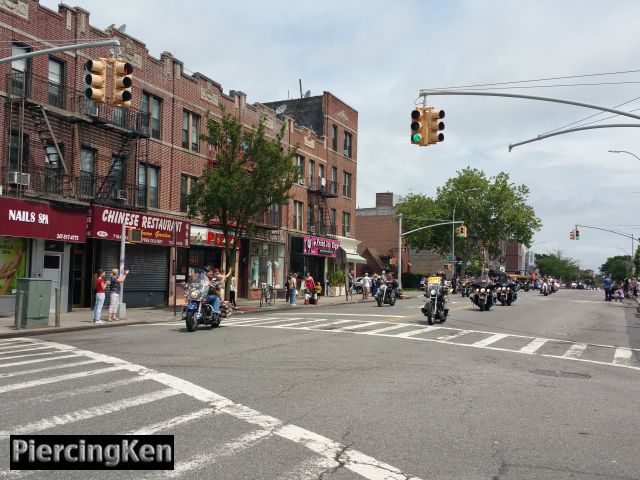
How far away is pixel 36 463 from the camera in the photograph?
531cm

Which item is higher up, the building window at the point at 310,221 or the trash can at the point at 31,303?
the building window at the point at 310,221

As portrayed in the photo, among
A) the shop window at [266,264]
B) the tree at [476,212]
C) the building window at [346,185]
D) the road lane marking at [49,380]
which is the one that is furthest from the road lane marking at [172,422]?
the tree at [476,212]

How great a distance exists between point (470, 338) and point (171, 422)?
37.0 ft

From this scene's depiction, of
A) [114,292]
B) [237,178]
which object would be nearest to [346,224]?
[237,178]

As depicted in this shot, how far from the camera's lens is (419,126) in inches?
680

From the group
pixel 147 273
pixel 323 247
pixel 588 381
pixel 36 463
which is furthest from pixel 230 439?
pixel 323 247

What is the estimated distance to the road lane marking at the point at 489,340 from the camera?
1509cm

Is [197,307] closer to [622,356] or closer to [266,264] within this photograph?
[622,356]

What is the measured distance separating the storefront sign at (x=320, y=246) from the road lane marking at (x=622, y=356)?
27.8m

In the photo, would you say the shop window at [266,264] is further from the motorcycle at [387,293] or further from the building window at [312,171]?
the motorcycle at [387,293]

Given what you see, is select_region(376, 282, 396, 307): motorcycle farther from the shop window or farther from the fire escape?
the fire escape

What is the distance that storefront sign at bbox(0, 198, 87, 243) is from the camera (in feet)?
69.4

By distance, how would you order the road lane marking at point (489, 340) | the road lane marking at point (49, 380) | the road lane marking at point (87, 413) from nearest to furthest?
the road lane marking at point (87, 413)
the road lane marking at point (49, 380)
the road lane marking at point (489, 340)

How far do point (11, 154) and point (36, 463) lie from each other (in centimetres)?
1980
